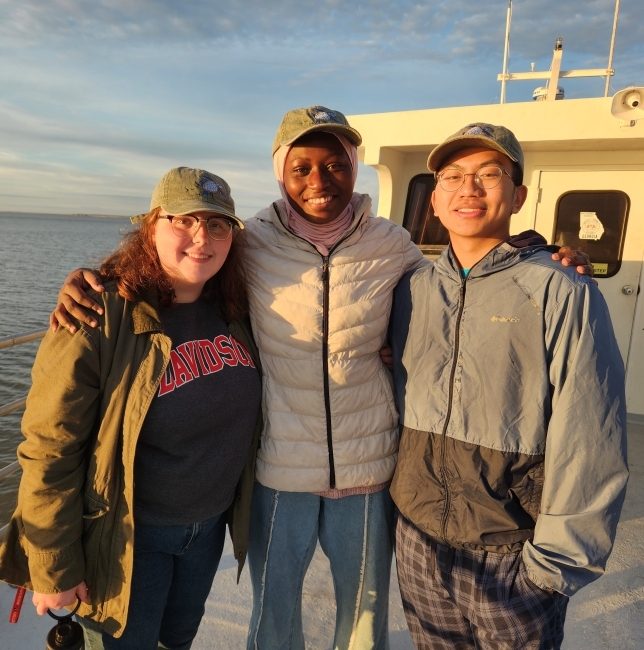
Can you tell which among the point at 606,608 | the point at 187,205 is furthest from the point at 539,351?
the point at 606,608

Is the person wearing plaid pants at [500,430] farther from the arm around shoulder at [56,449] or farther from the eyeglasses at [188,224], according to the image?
the arm around shoulder at [56,449]

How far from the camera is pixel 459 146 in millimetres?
1778

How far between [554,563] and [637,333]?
4.29m

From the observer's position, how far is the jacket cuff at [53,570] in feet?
5.32

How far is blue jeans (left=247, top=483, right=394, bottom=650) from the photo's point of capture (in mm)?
2039

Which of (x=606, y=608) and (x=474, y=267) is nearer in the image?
(x=474, y=267)

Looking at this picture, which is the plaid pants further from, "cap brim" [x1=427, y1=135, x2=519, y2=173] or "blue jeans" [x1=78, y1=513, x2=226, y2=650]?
"cap brim" [x1=427, y1=135, x2=519, y2=173]

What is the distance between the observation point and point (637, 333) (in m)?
5.05

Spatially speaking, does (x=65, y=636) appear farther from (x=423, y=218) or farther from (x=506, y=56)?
(x=506, y=56)

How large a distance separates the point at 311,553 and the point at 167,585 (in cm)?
57

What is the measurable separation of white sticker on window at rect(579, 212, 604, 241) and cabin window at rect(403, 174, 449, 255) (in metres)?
1.34

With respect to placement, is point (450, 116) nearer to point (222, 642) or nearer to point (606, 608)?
point (606, 608)

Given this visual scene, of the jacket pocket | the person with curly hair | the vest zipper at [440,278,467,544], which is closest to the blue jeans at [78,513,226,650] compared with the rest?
the person with curly hair

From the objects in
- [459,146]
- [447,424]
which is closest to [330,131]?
[459,146]
